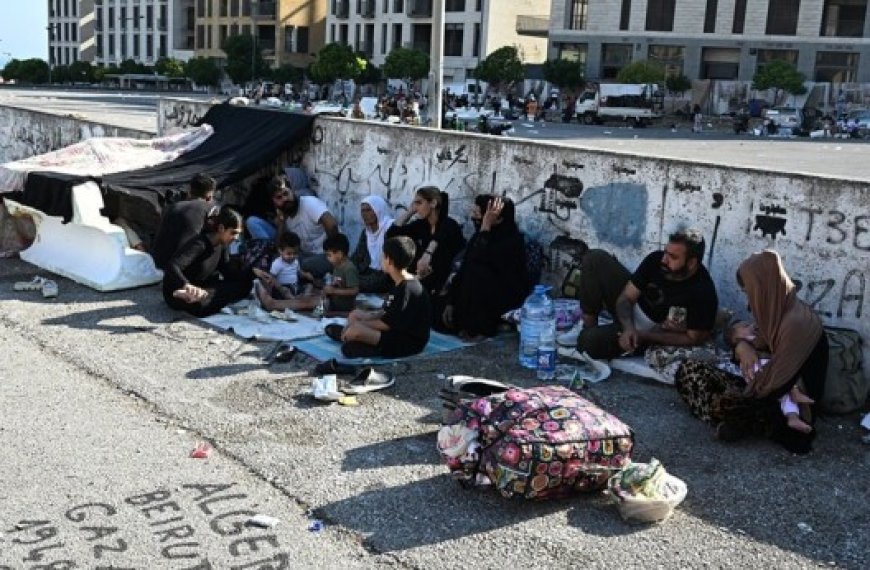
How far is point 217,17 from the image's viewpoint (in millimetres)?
93250

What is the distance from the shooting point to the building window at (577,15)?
65.6 meters

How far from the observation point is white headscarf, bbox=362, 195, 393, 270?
977 cm

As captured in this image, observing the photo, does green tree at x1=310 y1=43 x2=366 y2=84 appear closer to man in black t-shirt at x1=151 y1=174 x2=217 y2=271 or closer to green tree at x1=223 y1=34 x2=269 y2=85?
green tree at x1=223 y1=34 x2=269 y2=85

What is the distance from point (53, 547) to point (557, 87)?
62.1 meters

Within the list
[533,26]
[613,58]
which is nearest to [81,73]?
[533,26]

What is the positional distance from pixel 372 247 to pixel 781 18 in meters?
56.5

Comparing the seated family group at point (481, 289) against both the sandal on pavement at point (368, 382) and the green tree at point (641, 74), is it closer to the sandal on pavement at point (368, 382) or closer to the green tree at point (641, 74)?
the sandal on pavement at point (368, 382)

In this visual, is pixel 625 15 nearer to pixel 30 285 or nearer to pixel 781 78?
pixel 781 78

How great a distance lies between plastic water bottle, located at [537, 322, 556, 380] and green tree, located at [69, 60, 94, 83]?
9239cm

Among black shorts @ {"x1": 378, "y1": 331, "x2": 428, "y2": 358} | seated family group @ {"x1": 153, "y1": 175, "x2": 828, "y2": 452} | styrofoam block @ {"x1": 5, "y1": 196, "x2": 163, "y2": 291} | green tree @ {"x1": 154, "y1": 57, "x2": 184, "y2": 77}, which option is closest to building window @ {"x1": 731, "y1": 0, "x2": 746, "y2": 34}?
green tree @ {"x1": 154, "y1": 57, "x2": 184, "y2": 77}

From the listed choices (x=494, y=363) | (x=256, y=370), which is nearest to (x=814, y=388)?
(x=494, y=363)

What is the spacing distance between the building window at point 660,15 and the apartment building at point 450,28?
13.4 m

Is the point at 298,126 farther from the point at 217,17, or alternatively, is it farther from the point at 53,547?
the point at 217,17

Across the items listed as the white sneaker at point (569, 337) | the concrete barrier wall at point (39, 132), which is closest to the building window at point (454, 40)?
the concrete barrier wall at point (39, 132)
